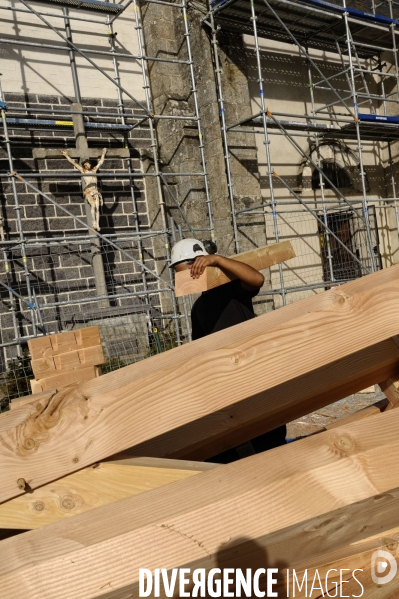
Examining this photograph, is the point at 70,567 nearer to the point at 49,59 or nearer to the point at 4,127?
the point at 4,127

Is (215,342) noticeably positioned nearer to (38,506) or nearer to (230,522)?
(230,522)

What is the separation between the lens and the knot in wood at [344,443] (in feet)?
4.70

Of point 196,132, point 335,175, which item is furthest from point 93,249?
point 335,175

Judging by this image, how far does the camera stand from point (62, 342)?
212 inches

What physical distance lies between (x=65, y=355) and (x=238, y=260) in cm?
307

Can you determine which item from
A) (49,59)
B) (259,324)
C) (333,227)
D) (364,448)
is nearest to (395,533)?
(364,448)

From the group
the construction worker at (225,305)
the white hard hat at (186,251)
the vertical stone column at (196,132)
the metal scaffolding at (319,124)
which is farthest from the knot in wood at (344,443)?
the vertical stone column at (196,132)

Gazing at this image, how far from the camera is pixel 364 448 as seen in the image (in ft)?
4.74

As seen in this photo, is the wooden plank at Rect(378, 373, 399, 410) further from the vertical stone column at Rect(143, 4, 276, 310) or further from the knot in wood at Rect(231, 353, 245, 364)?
the vertical stone column at Rect(143, 4, 276, 310)

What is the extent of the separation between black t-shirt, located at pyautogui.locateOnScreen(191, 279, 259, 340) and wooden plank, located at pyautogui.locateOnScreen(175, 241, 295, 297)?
105cm

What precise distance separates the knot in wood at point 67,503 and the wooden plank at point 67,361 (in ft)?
12.6

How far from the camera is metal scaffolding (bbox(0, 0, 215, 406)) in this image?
358 inches

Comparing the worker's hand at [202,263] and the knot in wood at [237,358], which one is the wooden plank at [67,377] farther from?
the knot in wood at [237,358]

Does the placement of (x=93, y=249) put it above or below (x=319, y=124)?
below
